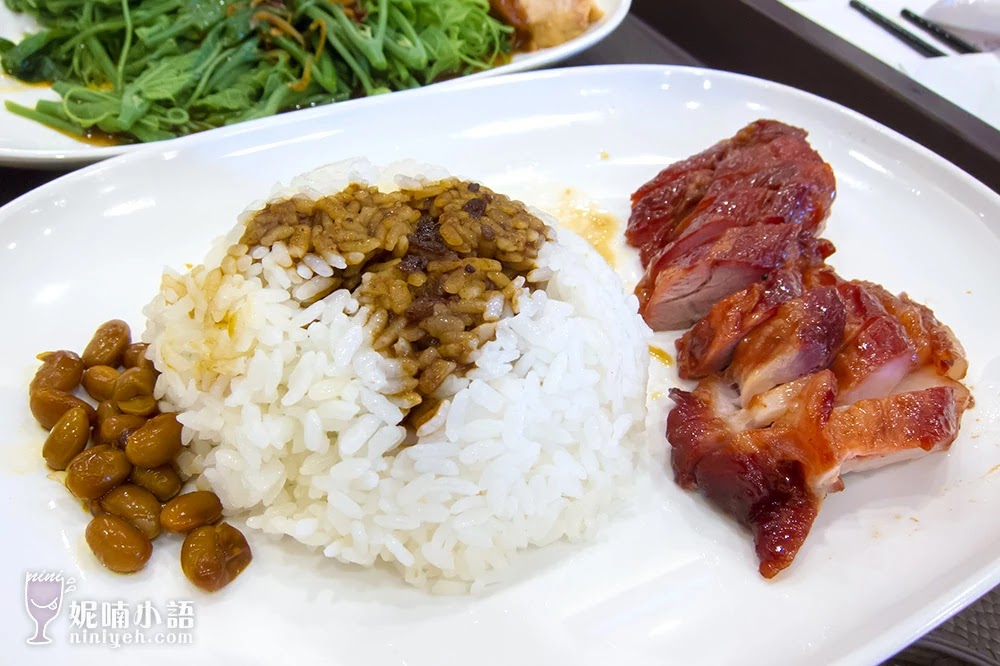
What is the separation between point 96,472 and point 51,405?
394mm

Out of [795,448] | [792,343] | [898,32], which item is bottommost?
[795,448]

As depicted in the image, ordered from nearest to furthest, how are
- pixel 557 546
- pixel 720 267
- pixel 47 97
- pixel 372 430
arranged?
pixel 372 430 → pixel 557 546 → pixel 720 267 → pixel 47 97

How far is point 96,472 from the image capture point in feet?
7.74

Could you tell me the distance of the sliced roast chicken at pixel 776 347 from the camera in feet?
8.34

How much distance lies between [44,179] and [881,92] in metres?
5.09

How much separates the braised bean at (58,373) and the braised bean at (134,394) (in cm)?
19

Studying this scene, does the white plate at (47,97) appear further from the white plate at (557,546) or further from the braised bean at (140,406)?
the braised bean at (140,406)

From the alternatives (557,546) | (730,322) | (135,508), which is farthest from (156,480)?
(730,322)

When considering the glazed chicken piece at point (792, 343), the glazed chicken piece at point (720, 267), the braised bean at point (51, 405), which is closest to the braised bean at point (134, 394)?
the braised bean at point (51, 405)

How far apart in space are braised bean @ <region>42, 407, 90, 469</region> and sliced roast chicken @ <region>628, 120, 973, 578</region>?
2.17 metres

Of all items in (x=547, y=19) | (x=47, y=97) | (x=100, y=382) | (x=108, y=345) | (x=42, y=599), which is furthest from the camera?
(x=547, y=19)

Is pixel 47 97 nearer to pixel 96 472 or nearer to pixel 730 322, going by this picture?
pixel 96 472

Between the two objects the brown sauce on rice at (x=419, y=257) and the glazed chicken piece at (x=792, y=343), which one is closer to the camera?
the brown sauce on rice at (x=419, y=257)

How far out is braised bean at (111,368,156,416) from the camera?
258 cm
